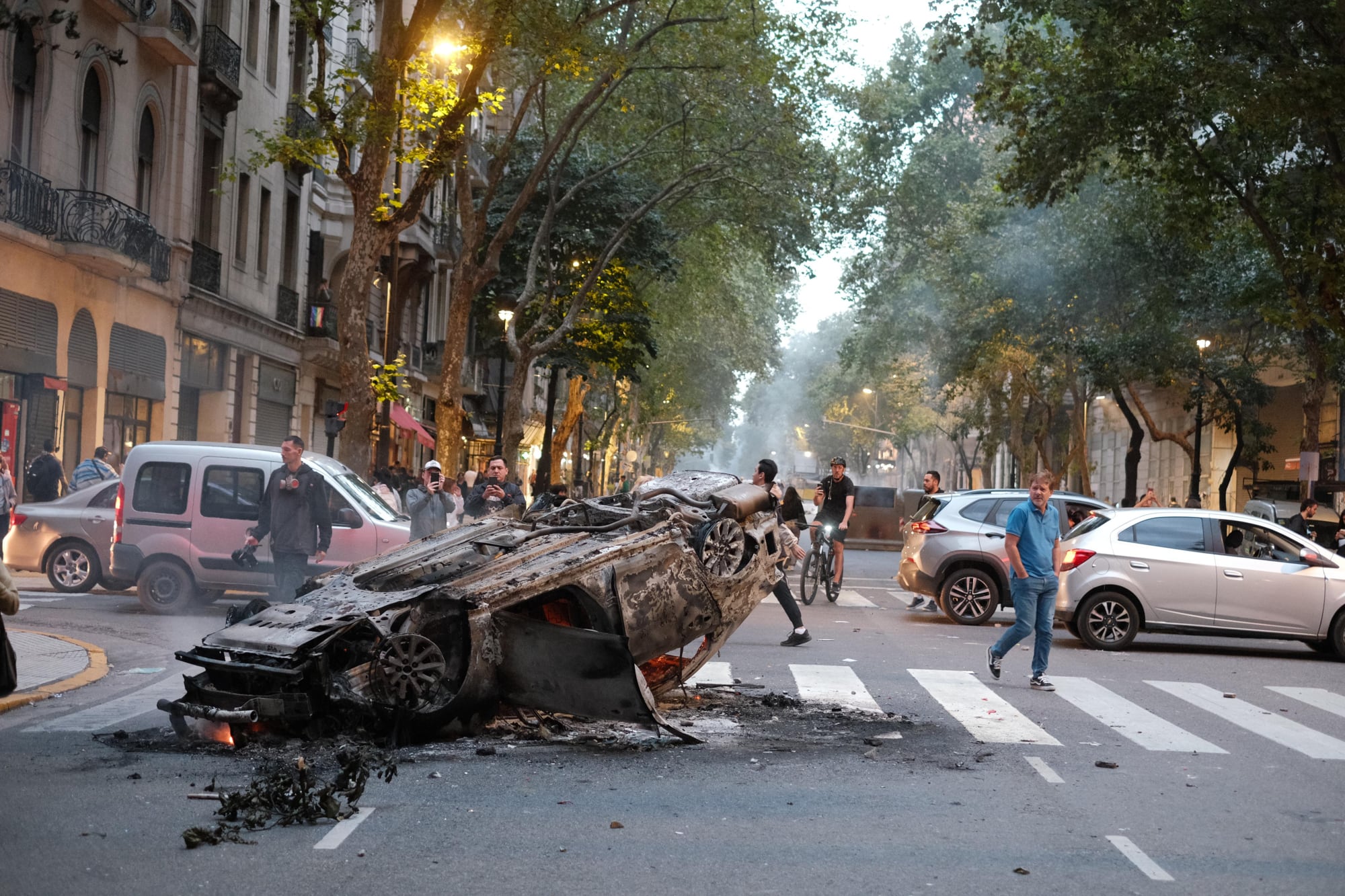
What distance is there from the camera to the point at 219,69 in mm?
27109

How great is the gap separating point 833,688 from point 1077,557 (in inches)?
193

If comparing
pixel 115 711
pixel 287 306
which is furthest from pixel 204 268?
pixel 115 711

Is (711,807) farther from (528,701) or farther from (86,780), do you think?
(86,780)

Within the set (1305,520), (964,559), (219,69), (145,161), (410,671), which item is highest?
(219,69)

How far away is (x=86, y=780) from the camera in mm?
6926

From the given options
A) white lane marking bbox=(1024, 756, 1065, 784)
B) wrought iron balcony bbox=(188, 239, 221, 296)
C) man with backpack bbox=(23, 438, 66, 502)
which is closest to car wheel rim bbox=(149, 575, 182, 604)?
man with backpack bbox=(23, 438, 66, 502)

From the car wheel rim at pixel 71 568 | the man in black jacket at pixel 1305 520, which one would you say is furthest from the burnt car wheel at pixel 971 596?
the car wheel rim at pixel 71 568

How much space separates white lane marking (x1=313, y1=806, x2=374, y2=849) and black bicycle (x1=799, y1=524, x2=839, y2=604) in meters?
12.9

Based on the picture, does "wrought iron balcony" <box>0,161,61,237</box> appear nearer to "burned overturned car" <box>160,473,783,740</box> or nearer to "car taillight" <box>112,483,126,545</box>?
"car taillight" <box>112,483,126,545</box>

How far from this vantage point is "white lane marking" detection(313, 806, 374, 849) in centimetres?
587

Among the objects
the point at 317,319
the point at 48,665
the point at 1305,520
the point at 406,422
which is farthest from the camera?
the point at 406,422

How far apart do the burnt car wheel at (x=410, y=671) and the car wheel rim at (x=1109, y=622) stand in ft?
30.0

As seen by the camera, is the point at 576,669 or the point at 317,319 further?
the point at 317,319

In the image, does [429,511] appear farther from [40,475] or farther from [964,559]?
[964,559]
